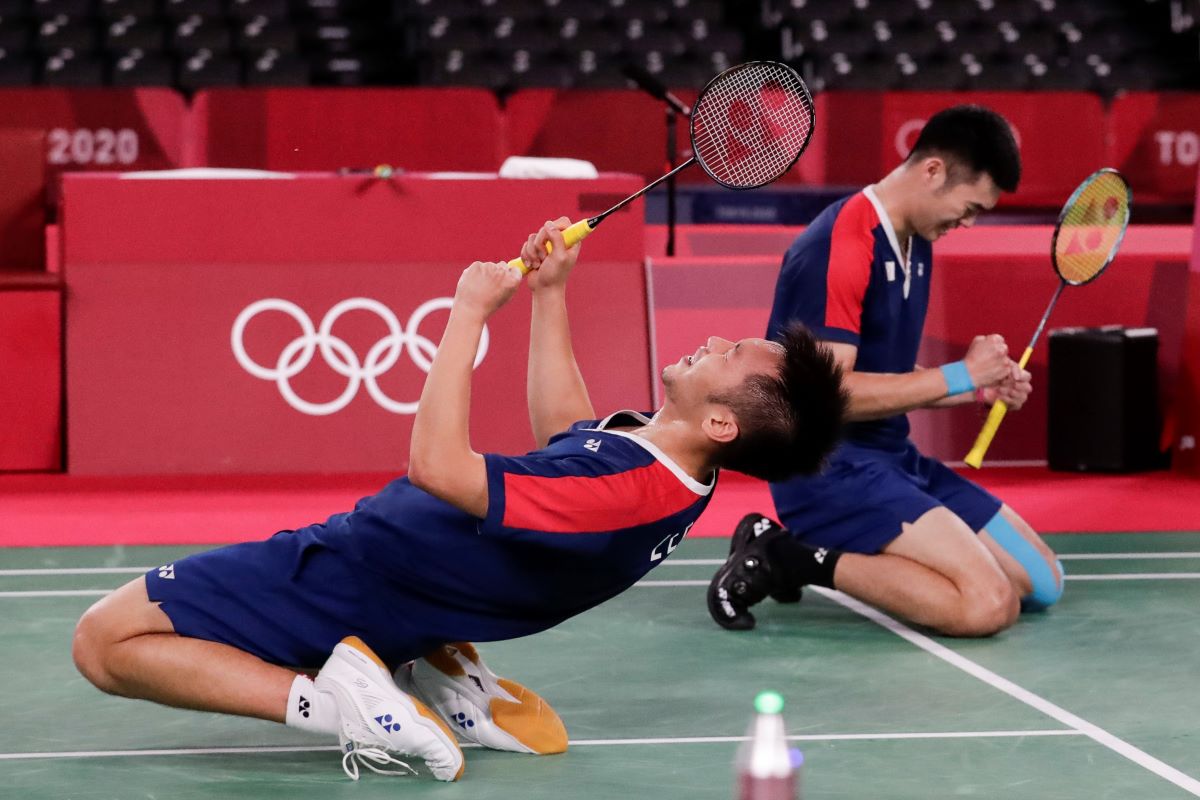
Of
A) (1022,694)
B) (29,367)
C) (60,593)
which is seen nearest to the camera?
(1022,694)

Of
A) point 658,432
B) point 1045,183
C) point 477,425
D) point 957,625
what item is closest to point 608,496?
point 658,432

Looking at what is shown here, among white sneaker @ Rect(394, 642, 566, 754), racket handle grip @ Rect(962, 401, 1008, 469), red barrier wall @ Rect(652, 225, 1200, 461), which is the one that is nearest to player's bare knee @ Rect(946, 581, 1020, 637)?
racket handle grip @ Rect(962, 401, 1008, 469)

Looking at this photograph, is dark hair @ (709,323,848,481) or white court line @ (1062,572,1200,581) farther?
white court line @ (1062,572,1200,581)

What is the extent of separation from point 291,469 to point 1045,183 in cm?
739

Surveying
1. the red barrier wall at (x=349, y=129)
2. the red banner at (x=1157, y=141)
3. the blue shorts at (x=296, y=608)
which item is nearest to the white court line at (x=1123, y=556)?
the blue shorts at (x=296, y=608)

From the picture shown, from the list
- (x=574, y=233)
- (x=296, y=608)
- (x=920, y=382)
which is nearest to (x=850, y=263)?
(x=920, y=382)

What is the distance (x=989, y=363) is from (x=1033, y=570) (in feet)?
2.59

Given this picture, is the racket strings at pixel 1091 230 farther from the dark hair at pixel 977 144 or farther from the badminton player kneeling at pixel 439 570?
the badminton player kneeling at pixel 439 570

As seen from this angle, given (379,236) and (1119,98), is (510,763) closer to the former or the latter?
(379,236)

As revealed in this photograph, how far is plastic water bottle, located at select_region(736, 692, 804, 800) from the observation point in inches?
72.7

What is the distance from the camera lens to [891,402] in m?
4.77

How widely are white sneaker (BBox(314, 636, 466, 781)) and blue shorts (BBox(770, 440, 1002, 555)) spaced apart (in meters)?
1.76

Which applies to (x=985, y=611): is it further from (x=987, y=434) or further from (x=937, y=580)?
(x=987, y=434)

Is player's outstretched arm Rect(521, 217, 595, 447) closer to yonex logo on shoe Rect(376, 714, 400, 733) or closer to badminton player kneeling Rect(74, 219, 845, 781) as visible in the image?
badminton player kneeling Rect(74, 219, 845, 781)
